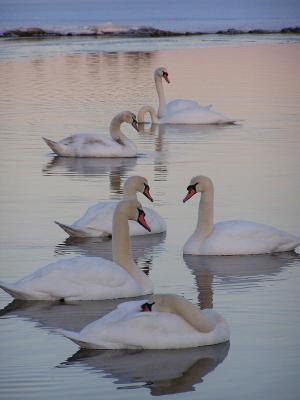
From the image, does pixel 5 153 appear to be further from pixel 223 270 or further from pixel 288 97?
pixel 288 97

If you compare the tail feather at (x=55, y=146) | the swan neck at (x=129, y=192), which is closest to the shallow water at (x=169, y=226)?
the tail feather at (x=55, y=146)

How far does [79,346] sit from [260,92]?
1926 centimetres

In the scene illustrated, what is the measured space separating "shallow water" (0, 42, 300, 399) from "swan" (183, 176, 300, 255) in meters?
0.11

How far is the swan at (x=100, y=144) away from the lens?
17.9m

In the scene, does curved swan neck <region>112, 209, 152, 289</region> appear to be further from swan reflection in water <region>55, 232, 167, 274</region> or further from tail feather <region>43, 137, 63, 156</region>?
tail feather <region>43, 137, 63, 156</region>

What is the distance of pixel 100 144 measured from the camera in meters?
18.0

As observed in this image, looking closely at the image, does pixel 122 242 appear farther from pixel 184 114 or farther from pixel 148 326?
pixel 184 114

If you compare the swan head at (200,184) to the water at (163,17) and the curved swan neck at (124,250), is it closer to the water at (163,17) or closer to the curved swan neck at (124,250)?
the curved swan neck at (124,250)

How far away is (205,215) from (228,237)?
0.27 m

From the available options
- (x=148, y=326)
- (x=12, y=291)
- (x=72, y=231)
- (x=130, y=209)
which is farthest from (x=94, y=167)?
(x=148, y=326)

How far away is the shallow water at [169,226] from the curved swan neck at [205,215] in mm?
264

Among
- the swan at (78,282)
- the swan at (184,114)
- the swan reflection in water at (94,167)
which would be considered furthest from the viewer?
the swan at (184,114)

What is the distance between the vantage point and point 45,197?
46.6 feet

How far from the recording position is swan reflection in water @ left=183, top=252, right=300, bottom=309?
10.3 metres
